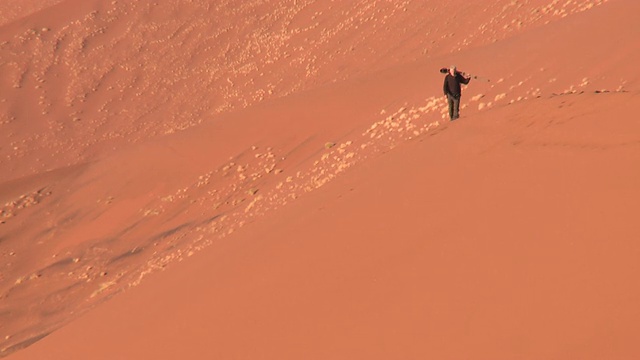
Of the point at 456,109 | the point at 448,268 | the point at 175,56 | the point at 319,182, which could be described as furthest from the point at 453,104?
the point at 175,56

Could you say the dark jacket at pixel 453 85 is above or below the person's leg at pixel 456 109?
above

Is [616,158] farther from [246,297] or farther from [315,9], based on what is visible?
[315,9]

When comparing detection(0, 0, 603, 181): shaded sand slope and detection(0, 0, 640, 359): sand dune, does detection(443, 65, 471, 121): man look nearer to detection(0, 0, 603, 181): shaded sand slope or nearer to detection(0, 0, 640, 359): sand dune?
detection(0, 0, 640, 359): sand dune

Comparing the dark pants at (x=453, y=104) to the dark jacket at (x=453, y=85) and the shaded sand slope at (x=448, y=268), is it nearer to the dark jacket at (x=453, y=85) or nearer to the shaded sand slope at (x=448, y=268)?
the dark jacket at (x=453, y=85)

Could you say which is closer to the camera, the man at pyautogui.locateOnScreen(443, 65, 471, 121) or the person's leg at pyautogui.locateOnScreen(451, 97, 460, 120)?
the man at pyautogui.locateOnScreen(443, 65, 471, 121)

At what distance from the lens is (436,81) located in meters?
10.9

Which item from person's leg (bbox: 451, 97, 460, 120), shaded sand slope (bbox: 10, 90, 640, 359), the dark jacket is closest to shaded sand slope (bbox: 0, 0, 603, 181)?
person's leg (bbox: 451, 97, 460, 120)

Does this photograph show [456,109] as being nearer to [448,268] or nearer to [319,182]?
[319,182]

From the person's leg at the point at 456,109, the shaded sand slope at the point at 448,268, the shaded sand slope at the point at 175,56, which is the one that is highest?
the shaded sand slope at the point at 175,56

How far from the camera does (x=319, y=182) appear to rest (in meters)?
9.23

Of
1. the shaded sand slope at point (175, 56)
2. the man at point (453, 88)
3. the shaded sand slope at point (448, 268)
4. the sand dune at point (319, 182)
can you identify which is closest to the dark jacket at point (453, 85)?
Result: the man at point (453, 88)

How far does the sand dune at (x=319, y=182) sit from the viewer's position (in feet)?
11.7

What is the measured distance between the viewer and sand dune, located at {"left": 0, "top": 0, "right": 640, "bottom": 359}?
141 inches

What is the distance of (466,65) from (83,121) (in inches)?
389
